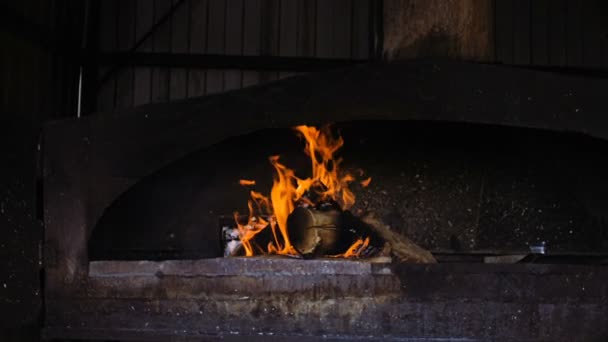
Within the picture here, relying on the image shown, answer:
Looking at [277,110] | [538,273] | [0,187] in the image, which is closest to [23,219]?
[0,187]

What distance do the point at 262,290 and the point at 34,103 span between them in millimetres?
2794

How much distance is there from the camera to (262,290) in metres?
2.70

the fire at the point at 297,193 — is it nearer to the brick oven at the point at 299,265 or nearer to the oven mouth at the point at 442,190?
the oven mouth at the point at 442,190

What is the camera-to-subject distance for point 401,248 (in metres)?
3.00

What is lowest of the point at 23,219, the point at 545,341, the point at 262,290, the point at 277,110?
the point at 545,341

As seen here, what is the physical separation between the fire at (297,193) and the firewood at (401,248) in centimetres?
7

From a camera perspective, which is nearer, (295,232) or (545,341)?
(545,341)

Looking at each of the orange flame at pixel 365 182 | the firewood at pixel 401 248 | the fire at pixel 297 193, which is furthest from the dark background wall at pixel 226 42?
the firewood at pixel 401 248

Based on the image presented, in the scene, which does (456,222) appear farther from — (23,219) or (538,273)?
(23,219)

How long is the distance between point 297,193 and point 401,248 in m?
0.57

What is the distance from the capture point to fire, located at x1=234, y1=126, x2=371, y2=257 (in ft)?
10.6

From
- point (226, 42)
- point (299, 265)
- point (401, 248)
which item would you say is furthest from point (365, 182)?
point (226, 42)

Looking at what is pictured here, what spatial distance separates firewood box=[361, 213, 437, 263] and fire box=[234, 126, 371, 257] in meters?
0.07

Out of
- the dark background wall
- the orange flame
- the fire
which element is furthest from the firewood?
the dark background wall
